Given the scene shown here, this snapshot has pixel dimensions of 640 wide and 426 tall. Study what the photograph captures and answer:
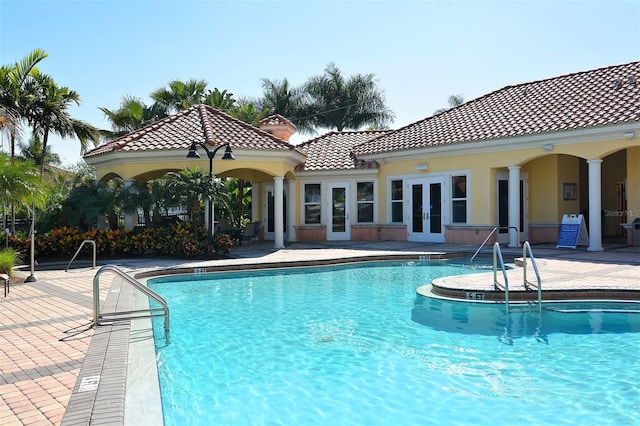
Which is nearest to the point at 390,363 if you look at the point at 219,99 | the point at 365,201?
the point at 365,201

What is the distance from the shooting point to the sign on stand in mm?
16656

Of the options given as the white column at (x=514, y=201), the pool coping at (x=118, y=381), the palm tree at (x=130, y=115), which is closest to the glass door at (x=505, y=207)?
the white column at (x=514, y=201)

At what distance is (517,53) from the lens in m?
17.0

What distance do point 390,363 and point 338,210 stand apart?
15.6 m

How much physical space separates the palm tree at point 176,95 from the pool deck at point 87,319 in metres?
14.0

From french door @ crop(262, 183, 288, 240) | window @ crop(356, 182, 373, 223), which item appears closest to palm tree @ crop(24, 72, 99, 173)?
french door @ crop(262, 183, 288, 240)

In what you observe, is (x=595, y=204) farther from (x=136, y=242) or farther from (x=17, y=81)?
(x=17, y=81)

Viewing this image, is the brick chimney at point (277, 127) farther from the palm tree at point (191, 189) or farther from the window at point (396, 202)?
the palm tree at point (191, 189)

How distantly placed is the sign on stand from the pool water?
8954 mm

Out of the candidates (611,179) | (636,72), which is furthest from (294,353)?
(611,179)

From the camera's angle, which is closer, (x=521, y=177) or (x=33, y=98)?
(x=521, y=177)

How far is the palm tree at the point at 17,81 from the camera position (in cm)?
1942

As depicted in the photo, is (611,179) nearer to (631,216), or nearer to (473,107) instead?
(631,216)

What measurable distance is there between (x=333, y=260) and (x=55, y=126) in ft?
47.9
